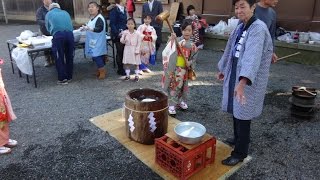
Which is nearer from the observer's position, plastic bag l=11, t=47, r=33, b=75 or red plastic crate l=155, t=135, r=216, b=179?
red plastic crate l=155, t=135, r=216, b=179

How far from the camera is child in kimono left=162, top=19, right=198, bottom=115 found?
4.36 meters

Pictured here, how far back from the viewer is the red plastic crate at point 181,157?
297 cm

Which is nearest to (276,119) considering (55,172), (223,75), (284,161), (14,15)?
(284,161)

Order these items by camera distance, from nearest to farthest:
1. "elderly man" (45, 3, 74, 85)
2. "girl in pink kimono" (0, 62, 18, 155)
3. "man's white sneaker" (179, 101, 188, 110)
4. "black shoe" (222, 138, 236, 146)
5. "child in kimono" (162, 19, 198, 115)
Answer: "girl in pink kimono" (0, 62, 18, 155) → "black shoe" (222, 138, 236, 146) → "child in kimono" (162, 19, 198, 115) → "man's white sneaker" (179, 101, 188, 110) → "elderly man" (45, 3, 74, 85)

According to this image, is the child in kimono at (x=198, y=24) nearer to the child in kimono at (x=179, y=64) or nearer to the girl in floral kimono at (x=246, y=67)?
the child in kimono at (x=179, y=64)

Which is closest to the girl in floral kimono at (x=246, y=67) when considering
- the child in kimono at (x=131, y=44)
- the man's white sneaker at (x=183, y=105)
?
the man's white sneaker at (x=183, y=105)

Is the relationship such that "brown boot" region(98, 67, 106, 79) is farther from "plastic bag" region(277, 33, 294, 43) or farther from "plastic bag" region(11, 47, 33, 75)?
"plastic bag" region(277, 33, 294, 43)

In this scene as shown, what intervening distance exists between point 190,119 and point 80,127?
69.1 inches

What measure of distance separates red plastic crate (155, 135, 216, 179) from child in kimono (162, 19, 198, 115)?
4.72 feet

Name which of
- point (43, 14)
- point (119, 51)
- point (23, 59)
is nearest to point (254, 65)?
point (119, 51)

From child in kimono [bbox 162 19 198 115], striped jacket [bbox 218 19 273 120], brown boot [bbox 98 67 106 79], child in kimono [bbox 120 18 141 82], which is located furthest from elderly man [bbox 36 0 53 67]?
striped jacket [bbox 218 19 273 120]

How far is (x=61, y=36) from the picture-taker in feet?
19.1

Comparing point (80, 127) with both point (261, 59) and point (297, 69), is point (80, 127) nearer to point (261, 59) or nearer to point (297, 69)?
point (261, 59)

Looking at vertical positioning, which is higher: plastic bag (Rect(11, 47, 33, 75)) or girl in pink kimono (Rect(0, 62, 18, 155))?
plastic bag (Rect(11, 47, 33, 75))
